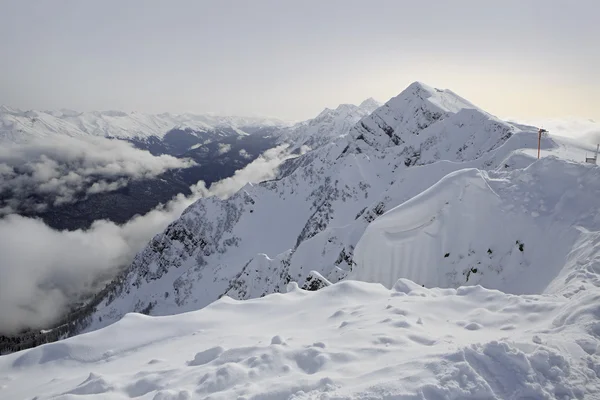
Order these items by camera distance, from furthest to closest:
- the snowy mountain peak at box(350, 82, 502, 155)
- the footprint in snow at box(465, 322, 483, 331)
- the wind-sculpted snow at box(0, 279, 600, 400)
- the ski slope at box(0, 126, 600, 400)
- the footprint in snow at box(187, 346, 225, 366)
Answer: the snowy mountain peak at box(350, 82, 502, 155) → the footprint in snow at box(465, 322, 483, 331) → the footprint in snow at box(187, 346, 225, 366) → the ski slope at box(0, 126, 600, 400) → the wind-sculpted snow at box(0, 279, 600, 400)

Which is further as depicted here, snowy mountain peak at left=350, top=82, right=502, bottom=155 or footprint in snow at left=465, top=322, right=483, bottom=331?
snowy mountain peak at left=350, top=82, right=502, bottom=155

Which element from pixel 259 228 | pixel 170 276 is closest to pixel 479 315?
pixel 259 228

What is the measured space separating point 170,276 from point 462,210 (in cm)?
15123

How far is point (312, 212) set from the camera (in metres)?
146

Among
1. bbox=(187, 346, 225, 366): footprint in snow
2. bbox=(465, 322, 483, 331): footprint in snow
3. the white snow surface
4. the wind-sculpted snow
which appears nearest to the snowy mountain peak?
the white snow surface

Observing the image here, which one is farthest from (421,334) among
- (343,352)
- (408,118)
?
(408,118)

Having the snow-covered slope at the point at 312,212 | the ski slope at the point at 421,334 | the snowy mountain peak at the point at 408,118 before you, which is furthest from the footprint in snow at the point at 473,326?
the snowy mountain peak at the point at 408,118

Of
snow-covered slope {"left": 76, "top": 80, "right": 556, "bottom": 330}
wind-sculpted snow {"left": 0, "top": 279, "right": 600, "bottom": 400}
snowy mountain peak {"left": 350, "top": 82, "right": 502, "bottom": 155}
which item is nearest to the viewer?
wind-sculpted snow {"left": 0, "top": 279, "right": 600, "bottom": 400}

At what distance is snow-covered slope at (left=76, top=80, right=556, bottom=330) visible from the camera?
5284 cm

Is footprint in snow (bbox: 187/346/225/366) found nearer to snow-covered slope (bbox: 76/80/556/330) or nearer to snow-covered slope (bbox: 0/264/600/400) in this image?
snow-covered slope (bbox: 0/264/600/400)

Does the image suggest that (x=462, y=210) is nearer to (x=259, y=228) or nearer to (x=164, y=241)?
(x=259, y=228)

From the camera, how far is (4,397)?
8.66m

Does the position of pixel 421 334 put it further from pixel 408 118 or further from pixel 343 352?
pixel 408 118

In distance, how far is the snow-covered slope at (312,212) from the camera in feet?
173
